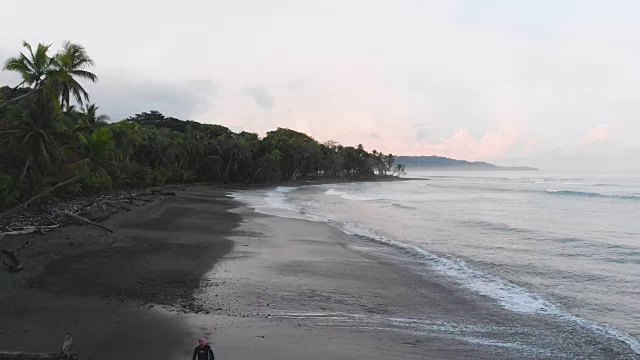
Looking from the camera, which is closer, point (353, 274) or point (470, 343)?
point (470, 343)

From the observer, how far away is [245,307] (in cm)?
981

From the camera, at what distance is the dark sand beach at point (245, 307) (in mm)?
7680

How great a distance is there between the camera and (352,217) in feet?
99.7

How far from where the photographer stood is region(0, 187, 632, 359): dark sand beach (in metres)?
7.68

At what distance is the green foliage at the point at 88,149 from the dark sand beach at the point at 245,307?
4.87 m

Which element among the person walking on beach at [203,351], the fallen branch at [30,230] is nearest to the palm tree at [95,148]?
the fallen branch at [30,230]

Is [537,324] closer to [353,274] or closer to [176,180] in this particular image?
[353,274]

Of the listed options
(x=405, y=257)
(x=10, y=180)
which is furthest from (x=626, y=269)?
(x=10, y=180)

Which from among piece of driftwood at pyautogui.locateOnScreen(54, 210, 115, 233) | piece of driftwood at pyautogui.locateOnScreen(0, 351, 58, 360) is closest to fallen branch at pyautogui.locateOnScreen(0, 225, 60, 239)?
piece of driftwood at pyautogui.locateOnScreen(54, 210, 115, 233)

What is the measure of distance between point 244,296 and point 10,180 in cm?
1360

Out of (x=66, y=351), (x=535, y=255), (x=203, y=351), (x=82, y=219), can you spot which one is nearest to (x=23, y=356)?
(x=66, y=351)

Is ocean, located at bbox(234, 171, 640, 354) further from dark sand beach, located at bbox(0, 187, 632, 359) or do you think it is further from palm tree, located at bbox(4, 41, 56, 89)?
palm tree, located at bbox(4, 41, 56, 89)

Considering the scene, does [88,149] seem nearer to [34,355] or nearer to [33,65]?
[33,65]

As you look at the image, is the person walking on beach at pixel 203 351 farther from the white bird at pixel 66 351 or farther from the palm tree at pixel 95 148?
the palm tree at pixel 95 148
